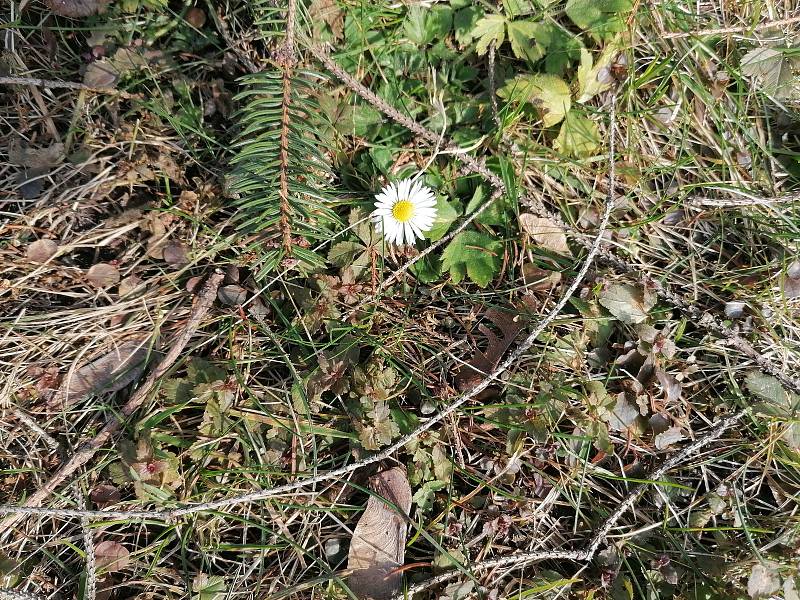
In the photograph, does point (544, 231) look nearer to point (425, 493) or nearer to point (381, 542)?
point (425, 493)

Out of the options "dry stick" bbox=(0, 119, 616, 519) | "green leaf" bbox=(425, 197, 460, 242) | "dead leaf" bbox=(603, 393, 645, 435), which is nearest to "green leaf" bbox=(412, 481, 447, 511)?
"dry stick" bbox=(0, 119, 616, 519)

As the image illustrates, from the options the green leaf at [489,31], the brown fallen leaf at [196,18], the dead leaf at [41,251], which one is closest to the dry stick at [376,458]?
the green leaf at [489,31]

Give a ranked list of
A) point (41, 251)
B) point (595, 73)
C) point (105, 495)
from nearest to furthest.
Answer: point (105, 495) → point (41, 251) → point (595, 73)

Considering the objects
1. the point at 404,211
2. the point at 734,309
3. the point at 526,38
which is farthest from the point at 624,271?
the point at 526,38

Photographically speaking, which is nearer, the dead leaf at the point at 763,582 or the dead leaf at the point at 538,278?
the dead leaf at the point at 763,582

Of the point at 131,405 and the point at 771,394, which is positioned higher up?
the point at 131,405

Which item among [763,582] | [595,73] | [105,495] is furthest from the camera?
[595,73]

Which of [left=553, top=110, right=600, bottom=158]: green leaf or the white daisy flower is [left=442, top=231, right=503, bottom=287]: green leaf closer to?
the white daisy flower

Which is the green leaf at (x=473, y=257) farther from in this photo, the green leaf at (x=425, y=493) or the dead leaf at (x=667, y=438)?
the dead leaf at (x=667, y=438)
